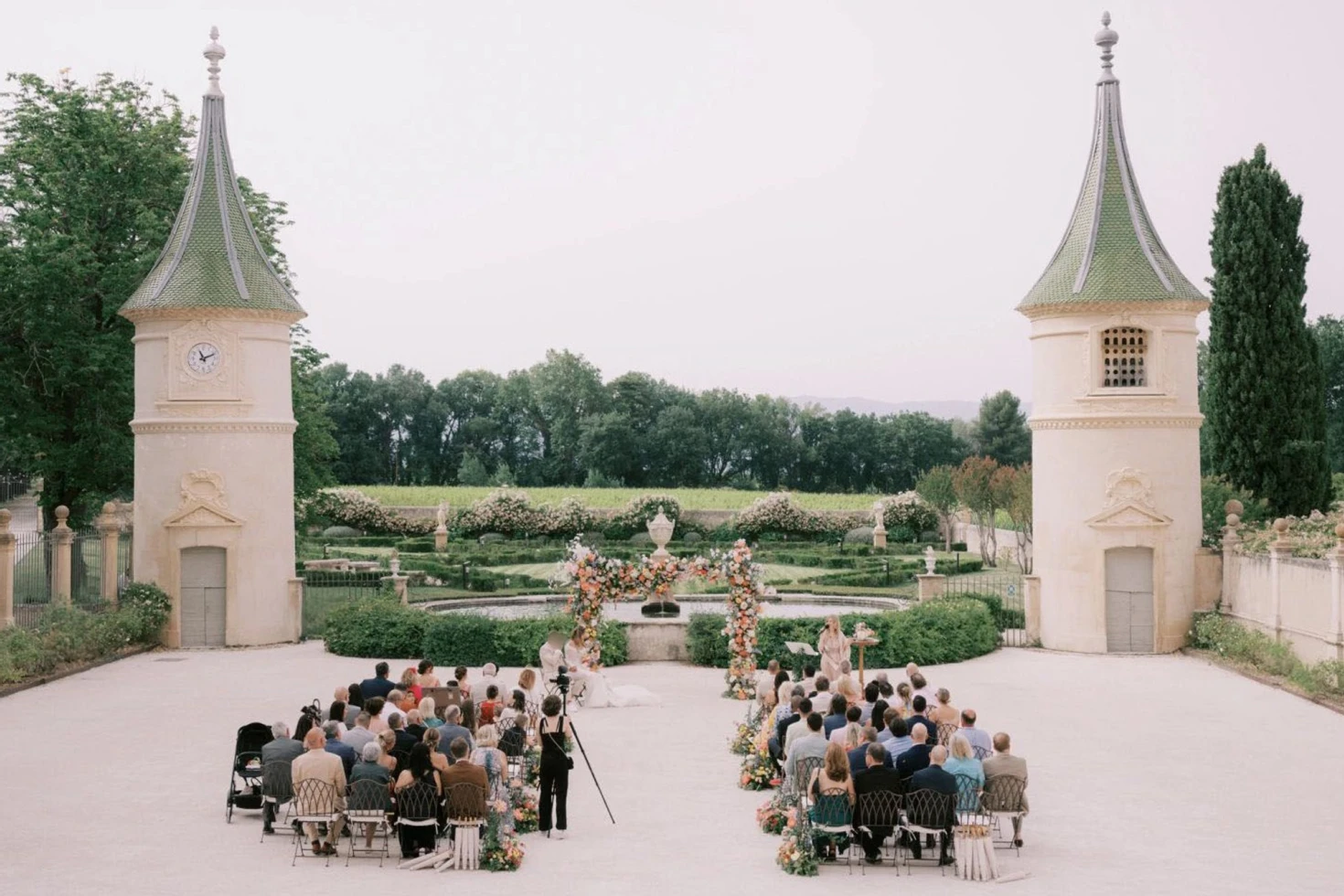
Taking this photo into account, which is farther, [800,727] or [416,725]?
[800,727]

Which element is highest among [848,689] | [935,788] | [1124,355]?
[1124,355]

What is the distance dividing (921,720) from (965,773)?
1708 millimetres

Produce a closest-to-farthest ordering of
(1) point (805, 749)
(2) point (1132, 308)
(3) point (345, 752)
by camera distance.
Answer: (1) point (805, 749), (3) point (345, 752), (2) point (1132, 308)

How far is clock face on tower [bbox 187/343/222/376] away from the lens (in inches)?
1234

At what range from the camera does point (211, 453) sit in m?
31.1

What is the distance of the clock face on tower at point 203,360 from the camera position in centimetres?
3134

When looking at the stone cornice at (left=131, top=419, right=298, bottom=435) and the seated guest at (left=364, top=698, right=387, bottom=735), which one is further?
the stone cornice at (left=131, top=419, right=298, bottom=435)

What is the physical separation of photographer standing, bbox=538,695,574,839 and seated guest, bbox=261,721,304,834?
8.48 feet

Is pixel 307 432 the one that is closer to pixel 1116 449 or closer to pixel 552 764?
pixel 1116 449

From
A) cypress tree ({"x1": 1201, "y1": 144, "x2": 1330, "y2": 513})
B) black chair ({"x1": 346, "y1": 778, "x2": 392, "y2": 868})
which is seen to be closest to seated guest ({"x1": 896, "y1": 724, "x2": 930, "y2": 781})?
black chair ({"x1": 346, "y1": 778, "x2": 392, "y2": 868})

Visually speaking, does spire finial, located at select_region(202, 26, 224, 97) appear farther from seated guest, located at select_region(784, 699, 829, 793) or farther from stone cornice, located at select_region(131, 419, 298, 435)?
seated guest, located at select_region(784, 699, 829, 793)

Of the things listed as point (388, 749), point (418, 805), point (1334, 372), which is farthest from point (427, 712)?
point (1334, 372)

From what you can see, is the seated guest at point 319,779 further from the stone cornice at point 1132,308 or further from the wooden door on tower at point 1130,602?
the stone cornice at point 1132,308

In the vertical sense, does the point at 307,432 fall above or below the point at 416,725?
above
